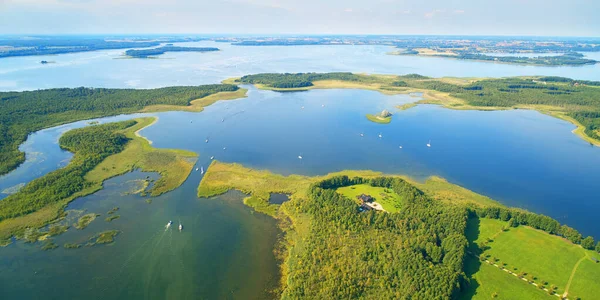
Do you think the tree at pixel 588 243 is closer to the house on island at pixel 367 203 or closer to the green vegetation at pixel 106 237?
the house on island at pixel 367 203

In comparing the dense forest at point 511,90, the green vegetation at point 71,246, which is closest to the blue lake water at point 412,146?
the dense forest at point 511,90

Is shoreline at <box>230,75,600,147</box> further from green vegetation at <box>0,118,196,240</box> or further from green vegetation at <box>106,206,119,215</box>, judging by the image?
green vegetation at <box>106,206,119,215</box>

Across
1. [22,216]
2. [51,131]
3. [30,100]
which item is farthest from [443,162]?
[30,100]

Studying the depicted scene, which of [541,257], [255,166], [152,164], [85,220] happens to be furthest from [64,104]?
[541,257]

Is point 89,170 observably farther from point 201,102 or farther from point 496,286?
point 496,286

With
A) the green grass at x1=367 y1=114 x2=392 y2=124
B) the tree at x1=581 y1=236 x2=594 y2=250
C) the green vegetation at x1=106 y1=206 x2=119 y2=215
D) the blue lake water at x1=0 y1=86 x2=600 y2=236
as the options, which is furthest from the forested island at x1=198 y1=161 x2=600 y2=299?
the green grass at x1=367 y1=114 x2=392 y2=124

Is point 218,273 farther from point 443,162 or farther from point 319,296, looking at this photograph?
point 443,162
